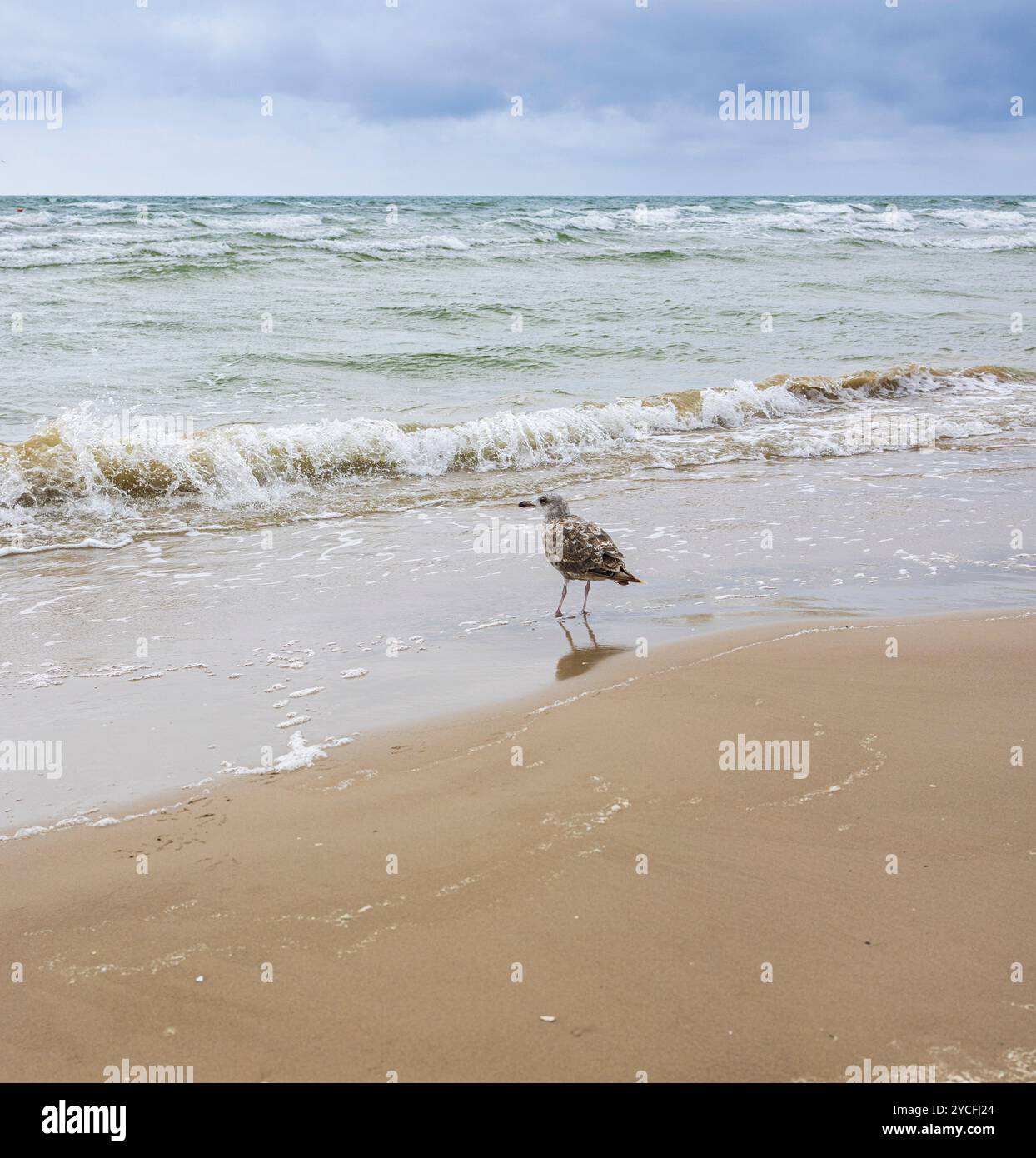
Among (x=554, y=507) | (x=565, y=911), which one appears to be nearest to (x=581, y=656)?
(x=554, y=507)

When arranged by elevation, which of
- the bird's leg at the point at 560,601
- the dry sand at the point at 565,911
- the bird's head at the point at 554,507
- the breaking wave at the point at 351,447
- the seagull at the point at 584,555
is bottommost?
the dry sand at the point at 565,911

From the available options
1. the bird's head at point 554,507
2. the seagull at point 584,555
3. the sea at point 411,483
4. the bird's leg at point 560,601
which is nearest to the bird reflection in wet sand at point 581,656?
the sea at point 411,483

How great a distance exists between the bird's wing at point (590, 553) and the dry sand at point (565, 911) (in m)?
1.87

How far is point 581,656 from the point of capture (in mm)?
5461

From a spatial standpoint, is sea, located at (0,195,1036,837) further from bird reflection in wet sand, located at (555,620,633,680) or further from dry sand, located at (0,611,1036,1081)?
dry sand, located at (0,611,1036,1081)

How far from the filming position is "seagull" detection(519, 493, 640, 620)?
6230mm

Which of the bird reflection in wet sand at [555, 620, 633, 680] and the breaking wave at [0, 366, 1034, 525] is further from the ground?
the breaking wave at [0, 366, 1034, 525]

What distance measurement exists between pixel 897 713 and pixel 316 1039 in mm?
2864

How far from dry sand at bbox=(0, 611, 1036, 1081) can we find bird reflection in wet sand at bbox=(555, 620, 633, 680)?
742 millimetres

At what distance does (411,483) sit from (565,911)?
25.1ft

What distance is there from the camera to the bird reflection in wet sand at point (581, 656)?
205 inches

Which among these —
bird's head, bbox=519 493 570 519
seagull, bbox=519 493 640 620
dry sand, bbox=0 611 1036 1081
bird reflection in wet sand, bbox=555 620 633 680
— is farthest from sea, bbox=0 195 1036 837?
dry sand, bbox=0 611 1036 1081

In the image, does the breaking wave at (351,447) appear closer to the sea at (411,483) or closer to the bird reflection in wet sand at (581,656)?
the sea at (411,483)
